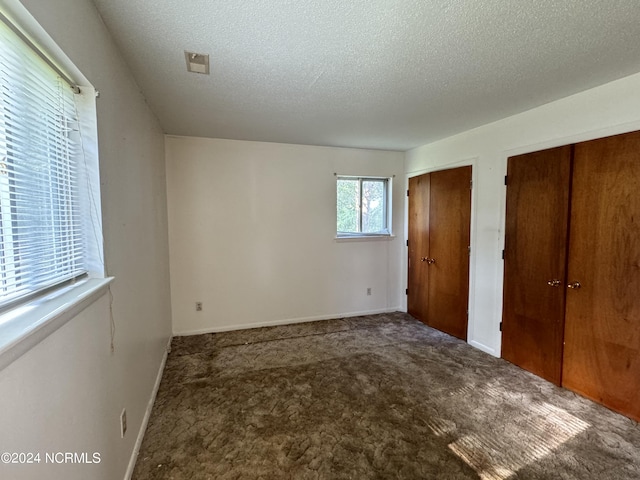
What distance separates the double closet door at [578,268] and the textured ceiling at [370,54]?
63 centimetres

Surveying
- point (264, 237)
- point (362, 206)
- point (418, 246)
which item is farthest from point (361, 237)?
point (264, 237)

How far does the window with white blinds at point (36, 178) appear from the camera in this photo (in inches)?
33.7

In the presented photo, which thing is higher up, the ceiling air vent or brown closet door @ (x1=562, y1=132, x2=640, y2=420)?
the ceiling air vent

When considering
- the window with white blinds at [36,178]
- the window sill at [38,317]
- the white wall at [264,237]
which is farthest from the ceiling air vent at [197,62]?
the white wall at [264,237]

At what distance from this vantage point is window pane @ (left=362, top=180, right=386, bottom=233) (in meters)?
4.42

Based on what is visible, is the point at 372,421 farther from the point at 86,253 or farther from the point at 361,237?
the point at 361,237

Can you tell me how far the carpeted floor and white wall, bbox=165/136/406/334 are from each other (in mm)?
828

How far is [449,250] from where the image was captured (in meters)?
3.62

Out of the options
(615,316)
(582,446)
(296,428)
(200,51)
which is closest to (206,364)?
(296,428)

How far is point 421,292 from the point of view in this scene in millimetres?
4117

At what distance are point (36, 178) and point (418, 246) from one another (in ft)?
12.9

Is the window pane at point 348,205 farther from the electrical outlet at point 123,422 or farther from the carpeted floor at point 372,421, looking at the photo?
the electrical outlet at point 123,422

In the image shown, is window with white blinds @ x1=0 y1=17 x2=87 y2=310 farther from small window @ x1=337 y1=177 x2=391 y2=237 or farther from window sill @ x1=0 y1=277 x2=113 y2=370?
small window @ x1=337 y1=177 x2=391 y2=237

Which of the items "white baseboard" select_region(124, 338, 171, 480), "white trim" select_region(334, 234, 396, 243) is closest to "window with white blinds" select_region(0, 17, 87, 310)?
"white baseboard" select_region(124, 338, 171, 480)
